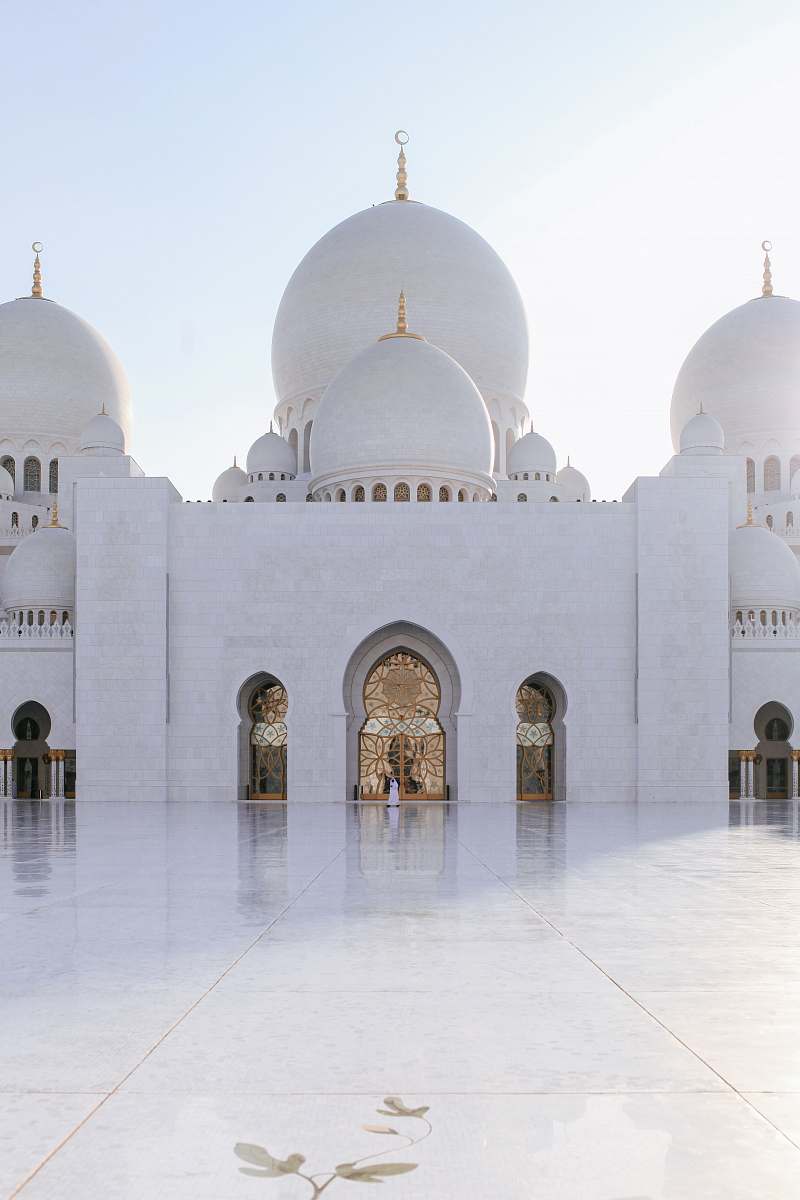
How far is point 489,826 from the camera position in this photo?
12586 mm

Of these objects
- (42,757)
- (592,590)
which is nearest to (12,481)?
(42,757)

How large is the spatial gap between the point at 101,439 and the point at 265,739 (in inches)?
318

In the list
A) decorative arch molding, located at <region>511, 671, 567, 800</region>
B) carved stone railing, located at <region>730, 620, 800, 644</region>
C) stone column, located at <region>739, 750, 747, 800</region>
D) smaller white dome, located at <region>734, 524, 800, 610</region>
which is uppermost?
smaller white dome, located at <region>734, 524, 800, 610</region>

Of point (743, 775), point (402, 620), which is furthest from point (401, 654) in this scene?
point (743, 775)

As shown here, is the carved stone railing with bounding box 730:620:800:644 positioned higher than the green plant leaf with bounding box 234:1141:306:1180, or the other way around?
the carved stone railing with bounding box 730:620:800:644

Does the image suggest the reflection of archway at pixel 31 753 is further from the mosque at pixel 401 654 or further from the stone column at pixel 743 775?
the stone column at pixel 743 775

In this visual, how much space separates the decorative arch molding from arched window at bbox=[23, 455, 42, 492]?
558 inches

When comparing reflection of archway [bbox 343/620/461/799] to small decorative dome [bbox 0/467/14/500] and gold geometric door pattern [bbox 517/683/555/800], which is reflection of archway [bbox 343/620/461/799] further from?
small decorative dome [bbox 0/467/14/500]

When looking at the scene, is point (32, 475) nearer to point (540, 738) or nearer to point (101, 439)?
point (101, 439)

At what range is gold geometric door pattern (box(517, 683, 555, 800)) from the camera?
64.8 feet

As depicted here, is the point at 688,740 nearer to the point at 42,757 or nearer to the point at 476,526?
the point at 476,526

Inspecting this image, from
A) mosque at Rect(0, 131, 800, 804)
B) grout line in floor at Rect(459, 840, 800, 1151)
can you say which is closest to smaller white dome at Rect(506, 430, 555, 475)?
mosque at Rect(0, 131, 800, 804)

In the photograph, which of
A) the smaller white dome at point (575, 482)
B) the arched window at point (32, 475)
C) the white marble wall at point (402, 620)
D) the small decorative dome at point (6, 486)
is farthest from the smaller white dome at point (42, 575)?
the smaller white dome at point (575, 482)

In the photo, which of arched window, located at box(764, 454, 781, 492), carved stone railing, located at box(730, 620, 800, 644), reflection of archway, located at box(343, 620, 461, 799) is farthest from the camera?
arched window, located at box(764, 454, 781, 492)
